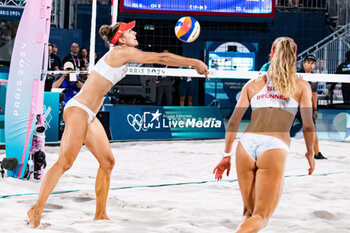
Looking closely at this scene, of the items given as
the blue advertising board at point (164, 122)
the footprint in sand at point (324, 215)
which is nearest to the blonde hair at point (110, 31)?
the footprint in sand at point (324, 215)

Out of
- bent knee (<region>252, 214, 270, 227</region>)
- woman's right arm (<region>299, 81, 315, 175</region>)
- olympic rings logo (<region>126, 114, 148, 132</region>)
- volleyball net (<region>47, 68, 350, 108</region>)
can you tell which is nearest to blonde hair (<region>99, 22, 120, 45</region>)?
woman's right arm (<region>299, 81, 315, 175</region>)

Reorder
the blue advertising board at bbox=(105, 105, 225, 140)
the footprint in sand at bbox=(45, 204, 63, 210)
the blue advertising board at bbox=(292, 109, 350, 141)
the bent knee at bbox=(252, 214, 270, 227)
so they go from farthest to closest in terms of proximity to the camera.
→ 1. the blue advertising board at bbox=(292, 109, 350, 141)
2. the blue advertising board at bbox=(105, 105, 225, 140)
3. the footprint in sand at bbox=(45, 204, 63, 210)
4. the bent knee at bbox=(252, 214, 270, 227)

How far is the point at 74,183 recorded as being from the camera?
214 inches

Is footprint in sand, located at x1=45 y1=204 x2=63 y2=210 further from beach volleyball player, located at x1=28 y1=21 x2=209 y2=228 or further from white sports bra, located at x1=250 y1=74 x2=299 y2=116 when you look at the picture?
white sports bra, located at x1=250 y1=74 x2=299 y2=116

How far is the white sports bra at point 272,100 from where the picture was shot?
2910 millimetres

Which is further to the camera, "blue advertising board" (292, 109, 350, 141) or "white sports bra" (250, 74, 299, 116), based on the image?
"blue advertising board" (292, 109, 350, 141)

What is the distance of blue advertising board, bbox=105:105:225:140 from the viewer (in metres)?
9.71

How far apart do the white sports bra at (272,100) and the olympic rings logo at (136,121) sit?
274 inches

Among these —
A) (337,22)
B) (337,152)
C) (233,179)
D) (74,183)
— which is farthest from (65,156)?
(337,22)

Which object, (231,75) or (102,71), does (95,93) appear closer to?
(102,71)

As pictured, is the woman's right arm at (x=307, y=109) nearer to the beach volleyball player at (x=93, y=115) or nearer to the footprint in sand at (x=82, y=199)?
the beach volleyball player at (x=93, y=115)

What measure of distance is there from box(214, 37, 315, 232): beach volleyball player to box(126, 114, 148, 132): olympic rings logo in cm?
690

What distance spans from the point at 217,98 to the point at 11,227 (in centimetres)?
1110

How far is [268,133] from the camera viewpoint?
9.41 ft
